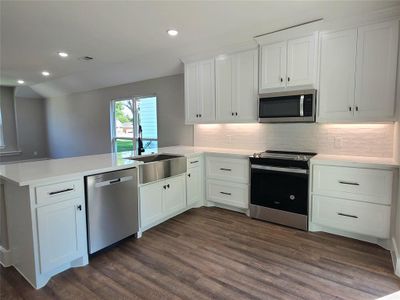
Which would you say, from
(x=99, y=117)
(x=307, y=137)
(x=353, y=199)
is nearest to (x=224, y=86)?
(x=307, y=137)

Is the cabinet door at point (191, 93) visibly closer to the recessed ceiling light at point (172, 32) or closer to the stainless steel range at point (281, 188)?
the recessed ceiling light at point (172, 32)

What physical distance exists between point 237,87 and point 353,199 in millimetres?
2061

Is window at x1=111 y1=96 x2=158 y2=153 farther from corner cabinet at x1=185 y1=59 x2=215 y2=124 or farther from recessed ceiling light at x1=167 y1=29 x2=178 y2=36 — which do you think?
recessed ceiling light at x1=167 y1=29 x2=178 y2=36

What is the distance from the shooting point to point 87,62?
4.49 m

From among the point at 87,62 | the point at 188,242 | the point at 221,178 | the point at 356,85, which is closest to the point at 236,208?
the point at 221,178

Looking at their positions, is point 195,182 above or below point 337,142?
below

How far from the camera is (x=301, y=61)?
2.92 metres

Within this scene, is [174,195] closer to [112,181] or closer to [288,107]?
[112,181]

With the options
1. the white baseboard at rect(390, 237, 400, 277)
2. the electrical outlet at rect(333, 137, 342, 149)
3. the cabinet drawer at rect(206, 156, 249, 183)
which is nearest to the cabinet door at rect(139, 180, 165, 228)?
the cabinet drawer at rect(206, 156, 249, 183)

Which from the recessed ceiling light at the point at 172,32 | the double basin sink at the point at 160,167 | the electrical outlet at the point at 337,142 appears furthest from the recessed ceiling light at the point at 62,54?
the electrical outlet at the point at 337,142

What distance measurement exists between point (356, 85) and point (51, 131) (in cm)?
866

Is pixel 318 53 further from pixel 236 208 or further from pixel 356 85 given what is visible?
pixel 236 208

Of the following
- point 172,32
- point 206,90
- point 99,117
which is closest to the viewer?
point 172,32

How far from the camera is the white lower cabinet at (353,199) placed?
240 cm
